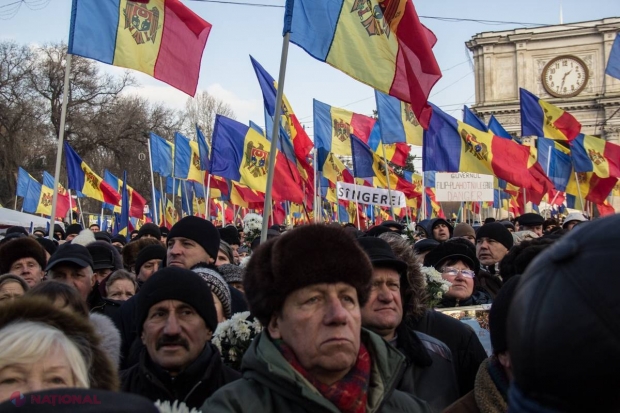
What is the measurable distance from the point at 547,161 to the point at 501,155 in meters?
3.84

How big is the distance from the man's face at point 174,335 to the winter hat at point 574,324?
9.69 feet

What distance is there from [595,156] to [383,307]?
18386 mm

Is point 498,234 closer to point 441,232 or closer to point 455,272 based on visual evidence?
point 455,272

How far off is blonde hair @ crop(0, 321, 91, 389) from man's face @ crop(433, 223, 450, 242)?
28.9 feet

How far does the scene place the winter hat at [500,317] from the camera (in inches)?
128

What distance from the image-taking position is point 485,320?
215 inches

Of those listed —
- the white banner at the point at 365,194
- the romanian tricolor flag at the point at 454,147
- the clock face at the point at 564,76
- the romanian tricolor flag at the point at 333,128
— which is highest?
the clock face at the point at 564,76

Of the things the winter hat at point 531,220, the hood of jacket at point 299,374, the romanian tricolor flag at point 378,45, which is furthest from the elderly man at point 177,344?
the winter hat at point 531,220

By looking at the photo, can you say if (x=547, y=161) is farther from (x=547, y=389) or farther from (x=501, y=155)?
(x=547, y=389)

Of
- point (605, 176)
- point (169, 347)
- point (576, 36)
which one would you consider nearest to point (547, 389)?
point (169, 347)

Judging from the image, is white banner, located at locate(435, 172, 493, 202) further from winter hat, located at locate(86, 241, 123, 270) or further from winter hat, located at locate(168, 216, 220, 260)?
winter hat, located at locate(168, 216, 220, 260)

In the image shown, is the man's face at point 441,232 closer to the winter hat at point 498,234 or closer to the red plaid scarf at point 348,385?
the winter hat at point 498,234

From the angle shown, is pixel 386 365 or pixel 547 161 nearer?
pixel 386 365

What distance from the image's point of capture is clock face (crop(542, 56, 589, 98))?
5881 cm
